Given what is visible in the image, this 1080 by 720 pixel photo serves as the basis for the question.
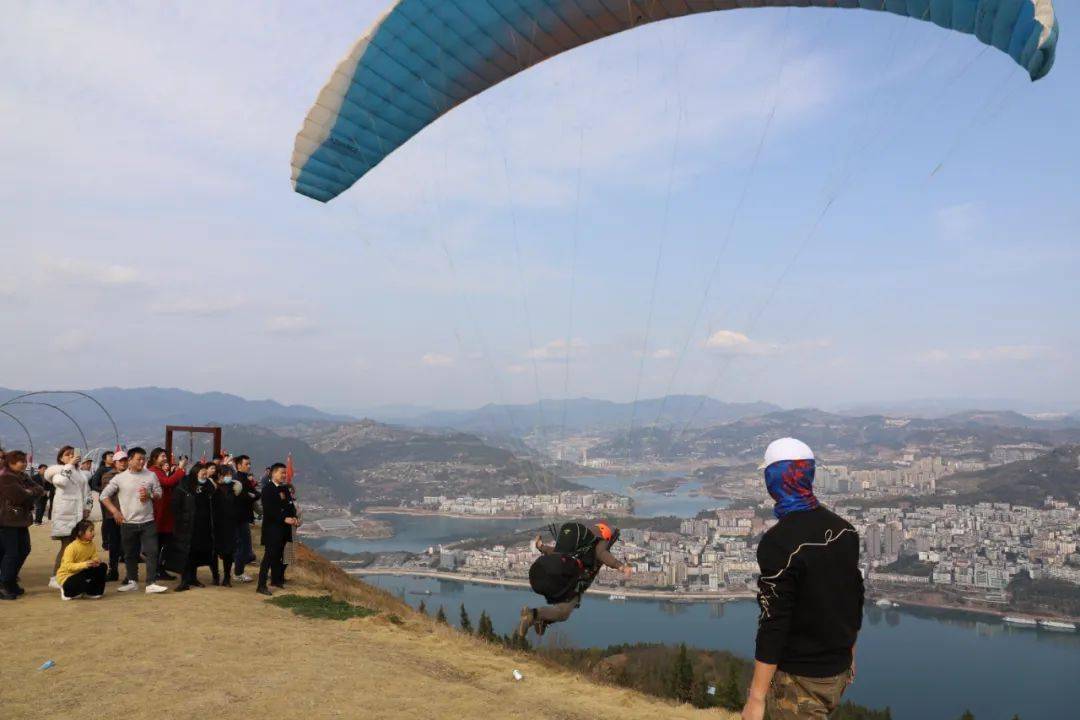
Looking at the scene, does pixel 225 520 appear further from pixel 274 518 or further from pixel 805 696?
pixel 805 696

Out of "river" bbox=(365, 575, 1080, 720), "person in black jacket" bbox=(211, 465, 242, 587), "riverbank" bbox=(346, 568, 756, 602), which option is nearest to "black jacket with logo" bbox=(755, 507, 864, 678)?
"person in black jacket" bbox=(211, 465, 242, 587)

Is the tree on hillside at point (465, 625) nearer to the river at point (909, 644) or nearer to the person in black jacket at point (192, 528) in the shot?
the person in black jacket at point (192, 528)

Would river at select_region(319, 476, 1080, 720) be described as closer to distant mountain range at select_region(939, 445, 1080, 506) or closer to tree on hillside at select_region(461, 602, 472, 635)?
tree on hillside at select_region(461, 602, 472, 635)

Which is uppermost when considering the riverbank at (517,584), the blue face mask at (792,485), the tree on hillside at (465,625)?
the blue face mask at (792,485)

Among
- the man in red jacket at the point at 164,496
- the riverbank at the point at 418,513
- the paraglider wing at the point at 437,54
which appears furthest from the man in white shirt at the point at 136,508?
the riverbank at the point at 418,513

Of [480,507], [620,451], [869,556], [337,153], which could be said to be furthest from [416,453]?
[337,153]

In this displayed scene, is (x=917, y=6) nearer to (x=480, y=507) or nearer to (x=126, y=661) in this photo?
(x=126, y=661)
